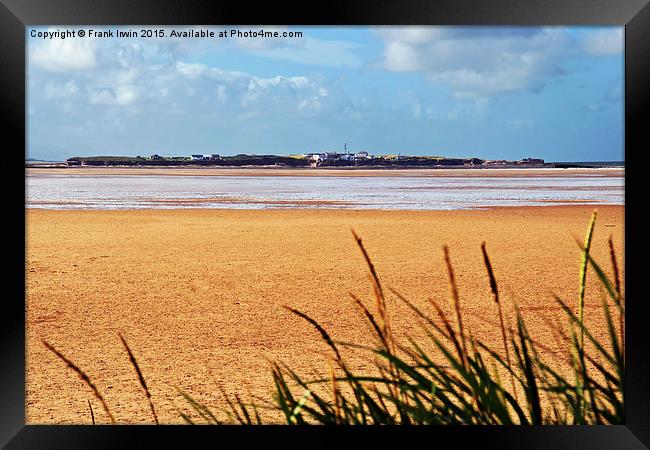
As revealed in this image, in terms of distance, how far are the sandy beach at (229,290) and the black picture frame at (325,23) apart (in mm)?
375

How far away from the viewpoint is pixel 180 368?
4625 millimetres

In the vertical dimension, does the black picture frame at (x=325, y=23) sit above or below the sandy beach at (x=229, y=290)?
above

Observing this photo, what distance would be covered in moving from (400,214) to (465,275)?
277 inches

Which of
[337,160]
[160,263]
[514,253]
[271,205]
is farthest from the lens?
[337,160]

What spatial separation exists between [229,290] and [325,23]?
5379 mm

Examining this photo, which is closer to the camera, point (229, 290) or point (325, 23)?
point (325, 23)

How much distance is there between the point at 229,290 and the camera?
704cm

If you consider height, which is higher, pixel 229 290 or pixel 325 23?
pixel 325 23

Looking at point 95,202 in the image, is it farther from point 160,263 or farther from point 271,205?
point 160,263

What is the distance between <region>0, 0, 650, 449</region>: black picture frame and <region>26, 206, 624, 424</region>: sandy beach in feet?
1.23

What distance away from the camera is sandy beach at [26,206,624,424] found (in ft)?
14.6

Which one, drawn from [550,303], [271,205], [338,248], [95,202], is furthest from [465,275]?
[95,202]

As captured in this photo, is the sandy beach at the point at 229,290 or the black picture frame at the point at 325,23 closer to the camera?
the black picture frame at the point at 325,23

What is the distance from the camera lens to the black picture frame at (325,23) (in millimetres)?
1786
